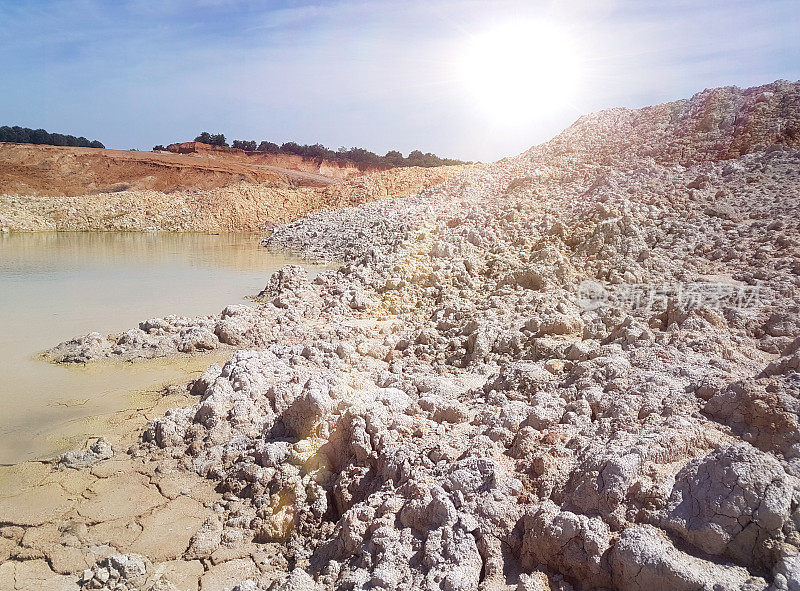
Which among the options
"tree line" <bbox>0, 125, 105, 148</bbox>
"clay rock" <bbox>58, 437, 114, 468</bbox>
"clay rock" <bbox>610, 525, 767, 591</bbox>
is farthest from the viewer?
"tree line" <bbox>0, 125, 105, 148</bbox>

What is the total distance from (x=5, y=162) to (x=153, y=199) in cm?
1010

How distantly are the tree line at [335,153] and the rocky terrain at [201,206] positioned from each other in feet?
52.4

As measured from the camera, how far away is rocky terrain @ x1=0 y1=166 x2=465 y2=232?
71.6 feet

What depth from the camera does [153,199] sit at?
24469 millimetres

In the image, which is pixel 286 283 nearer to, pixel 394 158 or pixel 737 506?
pixel 737 506

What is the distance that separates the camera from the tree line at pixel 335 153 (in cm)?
4122

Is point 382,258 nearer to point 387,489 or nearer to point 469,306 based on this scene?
point 469,306

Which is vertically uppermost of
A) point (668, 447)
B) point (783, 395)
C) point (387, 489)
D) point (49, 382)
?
point (783, 395)

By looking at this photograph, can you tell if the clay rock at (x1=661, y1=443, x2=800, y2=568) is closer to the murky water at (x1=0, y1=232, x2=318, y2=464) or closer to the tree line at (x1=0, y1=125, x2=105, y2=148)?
the murky water at (x1=0, y1=232, x2=318, y2=464)

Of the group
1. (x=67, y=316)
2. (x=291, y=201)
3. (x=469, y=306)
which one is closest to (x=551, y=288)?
(x=469, y=306)

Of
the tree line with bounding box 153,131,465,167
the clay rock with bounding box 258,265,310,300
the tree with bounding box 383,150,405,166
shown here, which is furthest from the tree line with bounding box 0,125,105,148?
the clay rock with bounding box 258,265,310,300

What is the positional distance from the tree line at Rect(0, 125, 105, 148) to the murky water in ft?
79.7

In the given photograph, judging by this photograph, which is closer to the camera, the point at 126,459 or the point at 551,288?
the point at 126,459

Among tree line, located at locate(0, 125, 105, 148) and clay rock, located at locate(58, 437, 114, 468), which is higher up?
tree line, located at locate(0, 125, 105, 148)
